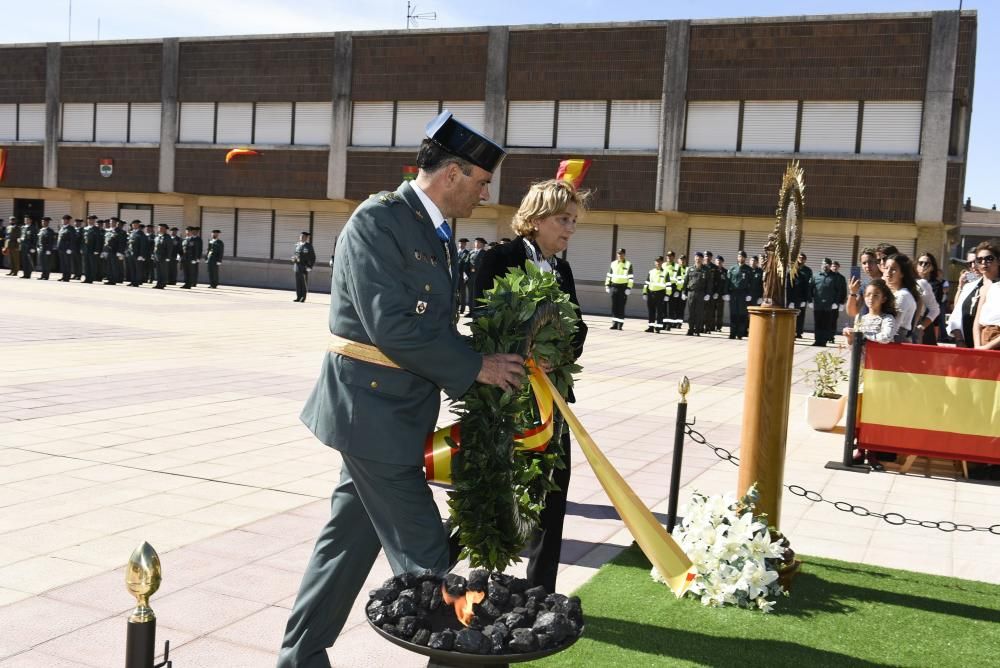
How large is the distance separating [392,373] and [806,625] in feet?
8.96

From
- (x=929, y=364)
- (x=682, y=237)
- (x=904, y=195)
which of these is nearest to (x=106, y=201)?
(x=682, y=237)

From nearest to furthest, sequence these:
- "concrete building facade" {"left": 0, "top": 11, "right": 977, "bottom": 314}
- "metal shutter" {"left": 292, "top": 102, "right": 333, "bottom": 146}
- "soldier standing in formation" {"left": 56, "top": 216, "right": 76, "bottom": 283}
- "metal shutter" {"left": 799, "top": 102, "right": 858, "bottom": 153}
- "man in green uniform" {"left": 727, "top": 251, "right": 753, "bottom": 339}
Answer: "man in green uniform" {"left": 727, "top": 251, "right": 753, "bottom": 339} → "concrete building facade" {"left": 0, "top": 11, "right": 977, "bottom": 314} → "metal shutter" {"left": 799, "top": 102, "right": 858, "bottom": 153} → "soldier standing in formation" {"left": 56, "top": 216, "right": 76, "bottom": 283} → "metal shutter" {"left": 292, "top": 102, "right": 333, "bottom": 146}

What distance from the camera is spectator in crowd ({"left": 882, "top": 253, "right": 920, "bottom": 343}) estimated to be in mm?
10156

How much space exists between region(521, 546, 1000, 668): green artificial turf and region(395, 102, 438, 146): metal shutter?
3089 cm

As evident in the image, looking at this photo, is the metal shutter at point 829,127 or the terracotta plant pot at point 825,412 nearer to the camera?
the terracotta plant pot at point 825,412

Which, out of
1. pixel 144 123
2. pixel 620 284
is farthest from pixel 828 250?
pixel 144 123

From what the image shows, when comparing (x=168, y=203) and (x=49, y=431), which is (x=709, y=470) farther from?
(x=168, y=203)

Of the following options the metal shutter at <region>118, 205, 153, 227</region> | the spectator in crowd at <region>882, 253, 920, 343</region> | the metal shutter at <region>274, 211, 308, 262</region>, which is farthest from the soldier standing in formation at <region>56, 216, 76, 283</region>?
the spectator in crowd at <region>882, 253, 920, 343</region>

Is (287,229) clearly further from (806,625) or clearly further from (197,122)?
(806,625)

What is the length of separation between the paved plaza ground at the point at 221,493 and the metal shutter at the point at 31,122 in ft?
101

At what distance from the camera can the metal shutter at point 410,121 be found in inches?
1383

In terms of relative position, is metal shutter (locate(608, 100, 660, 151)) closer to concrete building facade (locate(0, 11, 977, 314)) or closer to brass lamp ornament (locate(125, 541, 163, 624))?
concrete building facade (locate(0, 11, 977, 314))

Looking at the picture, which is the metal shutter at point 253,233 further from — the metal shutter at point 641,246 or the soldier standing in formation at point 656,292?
the soldier standing in formation at point 656,292

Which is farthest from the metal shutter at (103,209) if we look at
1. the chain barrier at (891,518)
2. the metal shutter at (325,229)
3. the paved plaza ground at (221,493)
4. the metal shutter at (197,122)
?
the chain barrier at (891,518)
